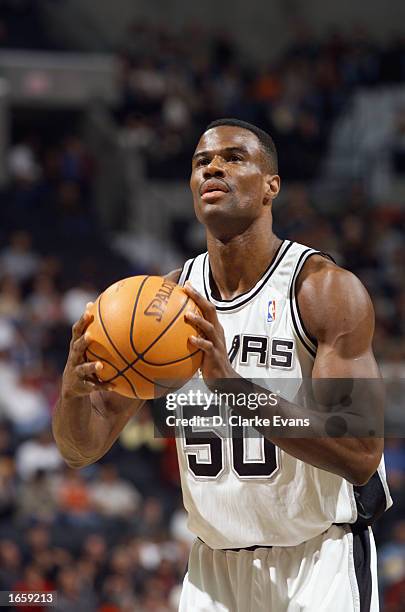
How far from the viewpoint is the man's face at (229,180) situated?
4012mm

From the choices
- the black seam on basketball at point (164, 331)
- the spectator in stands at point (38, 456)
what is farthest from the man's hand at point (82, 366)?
the spectator in stands at point (38, 456)

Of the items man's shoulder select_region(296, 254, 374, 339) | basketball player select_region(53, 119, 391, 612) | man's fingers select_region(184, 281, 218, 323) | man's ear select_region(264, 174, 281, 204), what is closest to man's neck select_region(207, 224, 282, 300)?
basketball player select_region(53, 119, 391, 612)

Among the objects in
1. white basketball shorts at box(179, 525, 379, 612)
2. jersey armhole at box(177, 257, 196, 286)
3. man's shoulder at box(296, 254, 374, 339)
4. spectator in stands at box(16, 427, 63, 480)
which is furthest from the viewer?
spectator in stands at box(16, 427, 63, 480)

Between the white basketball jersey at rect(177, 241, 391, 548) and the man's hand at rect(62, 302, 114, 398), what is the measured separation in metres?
0.49

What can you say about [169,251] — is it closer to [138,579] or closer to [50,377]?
[50,377]

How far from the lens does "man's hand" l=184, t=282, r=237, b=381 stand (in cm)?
337

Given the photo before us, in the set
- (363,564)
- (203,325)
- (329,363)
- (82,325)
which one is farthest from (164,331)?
(363,564)

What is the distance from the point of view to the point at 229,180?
13.2 feet

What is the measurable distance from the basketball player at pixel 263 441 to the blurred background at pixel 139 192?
15.0 feet

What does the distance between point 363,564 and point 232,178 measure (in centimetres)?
141

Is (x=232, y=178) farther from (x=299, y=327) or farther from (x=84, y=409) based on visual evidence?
(x=84, y=409)

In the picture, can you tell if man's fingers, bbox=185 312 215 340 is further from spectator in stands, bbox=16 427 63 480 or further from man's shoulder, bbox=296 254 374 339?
spectator in stands, bbox=16 427 63 480

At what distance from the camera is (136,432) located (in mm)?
10586

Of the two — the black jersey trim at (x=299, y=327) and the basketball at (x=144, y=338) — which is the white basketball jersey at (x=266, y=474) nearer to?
the black jersey trim at (x=299, y=327)
